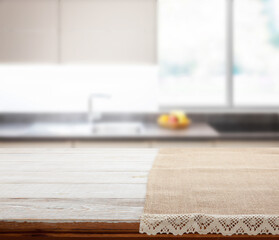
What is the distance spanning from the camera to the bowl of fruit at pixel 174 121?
11.5 ft

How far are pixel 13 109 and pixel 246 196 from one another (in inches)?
126

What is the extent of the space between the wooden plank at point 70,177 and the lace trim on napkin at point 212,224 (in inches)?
13.8

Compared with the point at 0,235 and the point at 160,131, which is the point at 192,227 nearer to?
the point at 0,235

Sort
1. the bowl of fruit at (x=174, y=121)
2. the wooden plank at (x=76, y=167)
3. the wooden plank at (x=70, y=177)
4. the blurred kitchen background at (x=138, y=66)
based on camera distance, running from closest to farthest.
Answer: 1. the wooden plank at (x=70, y=177)
2. the wooden plank at (x=76, y=167)
3. the bowl of fruit at (x=174, y=121)
4. the blurred kitchen background at (x=138, y=66)

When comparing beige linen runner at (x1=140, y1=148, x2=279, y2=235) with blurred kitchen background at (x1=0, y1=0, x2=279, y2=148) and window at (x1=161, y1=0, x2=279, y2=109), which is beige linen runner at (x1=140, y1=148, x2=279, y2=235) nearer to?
blurred kitchen background at (x1=0, y1=0, x2=279, y2=148)

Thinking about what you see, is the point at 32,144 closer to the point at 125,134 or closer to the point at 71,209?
the point at 125,134

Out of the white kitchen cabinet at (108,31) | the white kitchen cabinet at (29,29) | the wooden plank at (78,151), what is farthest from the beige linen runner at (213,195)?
the white kitchen cabinet at (29,29)

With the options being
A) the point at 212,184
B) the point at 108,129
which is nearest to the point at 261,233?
the point at 212,184

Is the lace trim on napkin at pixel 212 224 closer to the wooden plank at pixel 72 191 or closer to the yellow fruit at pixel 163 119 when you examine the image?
the wooden plank at pixel 72 191

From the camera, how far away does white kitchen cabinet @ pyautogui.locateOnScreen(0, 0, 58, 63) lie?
3.60 meters

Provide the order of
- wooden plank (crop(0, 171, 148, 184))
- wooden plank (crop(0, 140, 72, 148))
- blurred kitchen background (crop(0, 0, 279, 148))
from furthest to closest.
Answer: blurred kitchen background (crop(0, 0, 279, 148))
wooden plank (crop(0, 140, 72, 148))
wooden plank (crop(0, 171, 148, 184))

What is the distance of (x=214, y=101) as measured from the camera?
4172mm

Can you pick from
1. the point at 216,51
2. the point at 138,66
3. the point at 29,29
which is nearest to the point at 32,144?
the point at 29,29

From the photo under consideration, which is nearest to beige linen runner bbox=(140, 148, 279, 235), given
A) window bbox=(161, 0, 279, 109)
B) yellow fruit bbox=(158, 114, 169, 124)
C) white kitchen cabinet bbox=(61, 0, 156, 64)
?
yellow fruit bbox=(158, 114, 169, 124)
